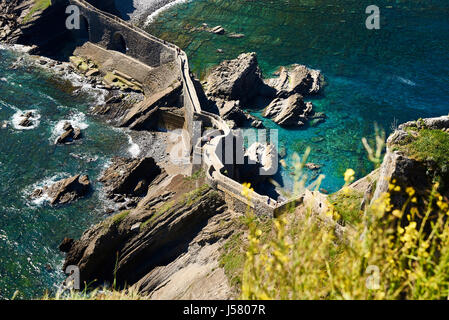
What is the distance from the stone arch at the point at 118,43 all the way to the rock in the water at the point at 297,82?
26.8 metres

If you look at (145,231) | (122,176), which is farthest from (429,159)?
(122,176)

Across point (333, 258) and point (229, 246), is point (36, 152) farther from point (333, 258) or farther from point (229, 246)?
point (333, 258)

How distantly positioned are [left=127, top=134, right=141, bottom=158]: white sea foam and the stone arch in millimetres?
23692

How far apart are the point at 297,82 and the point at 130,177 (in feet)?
102

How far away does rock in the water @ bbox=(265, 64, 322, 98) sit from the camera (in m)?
69.5

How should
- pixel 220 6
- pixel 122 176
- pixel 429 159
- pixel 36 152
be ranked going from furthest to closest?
pixel 220 6
pixel 36 152
pixel 122 176
pixel 429 159

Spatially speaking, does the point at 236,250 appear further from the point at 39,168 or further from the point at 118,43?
the point at 118,43

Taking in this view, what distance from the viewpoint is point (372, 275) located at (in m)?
15.8

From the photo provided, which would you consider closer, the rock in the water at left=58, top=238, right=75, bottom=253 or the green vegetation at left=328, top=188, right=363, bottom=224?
the green vegetation at left=328, top=188, right=363, bottom=224

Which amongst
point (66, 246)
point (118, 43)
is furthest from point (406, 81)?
point (66, 246)

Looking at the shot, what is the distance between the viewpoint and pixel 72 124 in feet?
211

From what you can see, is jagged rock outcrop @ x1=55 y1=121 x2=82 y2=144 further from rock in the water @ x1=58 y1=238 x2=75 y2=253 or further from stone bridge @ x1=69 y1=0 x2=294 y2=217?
rock in the water @ x1=58 y1=238 x2=75 y2=253

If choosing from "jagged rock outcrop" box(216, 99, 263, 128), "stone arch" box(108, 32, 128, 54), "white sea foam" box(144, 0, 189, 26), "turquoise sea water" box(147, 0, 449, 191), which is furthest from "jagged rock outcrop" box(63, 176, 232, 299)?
"white sea foam" box(144, 0, 189, 26)

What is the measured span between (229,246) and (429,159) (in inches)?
774
